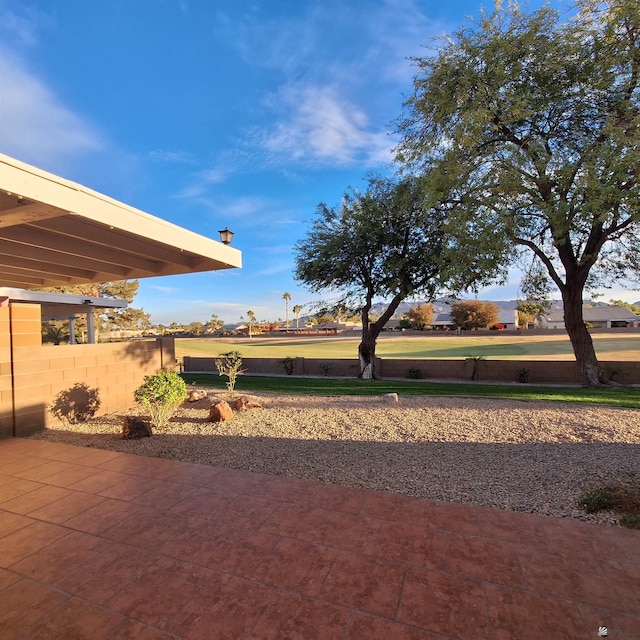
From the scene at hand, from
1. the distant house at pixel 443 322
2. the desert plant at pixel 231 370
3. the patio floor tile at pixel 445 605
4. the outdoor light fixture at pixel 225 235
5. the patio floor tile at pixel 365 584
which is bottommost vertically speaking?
the patio floor tile at pixel 445 605

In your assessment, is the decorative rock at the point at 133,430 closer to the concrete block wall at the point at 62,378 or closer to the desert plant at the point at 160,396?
the desert plant at the point at 160,396

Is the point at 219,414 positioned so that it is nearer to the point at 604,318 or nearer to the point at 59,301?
the point at 59,301

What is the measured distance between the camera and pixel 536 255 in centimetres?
1106

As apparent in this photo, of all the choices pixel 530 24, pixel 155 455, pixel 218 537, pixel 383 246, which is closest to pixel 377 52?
pixel 530 24

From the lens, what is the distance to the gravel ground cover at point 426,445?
3.65m

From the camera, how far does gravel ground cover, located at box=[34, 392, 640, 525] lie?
3.65 metres

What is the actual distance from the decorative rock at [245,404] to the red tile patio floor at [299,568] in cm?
371

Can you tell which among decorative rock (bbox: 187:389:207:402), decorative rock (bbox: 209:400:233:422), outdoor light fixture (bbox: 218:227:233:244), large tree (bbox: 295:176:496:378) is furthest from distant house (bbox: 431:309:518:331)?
decorative rock (bbox: 209:400:233:422)

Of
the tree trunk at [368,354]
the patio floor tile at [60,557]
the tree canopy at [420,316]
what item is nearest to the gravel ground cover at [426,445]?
the patio floor tile at [60,557]

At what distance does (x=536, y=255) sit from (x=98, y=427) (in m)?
11.7

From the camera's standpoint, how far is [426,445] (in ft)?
16.5

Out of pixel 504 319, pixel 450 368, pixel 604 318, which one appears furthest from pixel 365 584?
pixel 604 318

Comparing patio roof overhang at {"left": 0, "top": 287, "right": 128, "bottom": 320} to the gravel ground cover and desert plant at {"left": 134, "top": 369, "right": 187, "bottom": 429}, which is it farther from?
the gravel ground cover

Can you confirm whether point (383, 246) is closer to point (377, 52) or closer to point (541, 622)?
point (377, 52)
